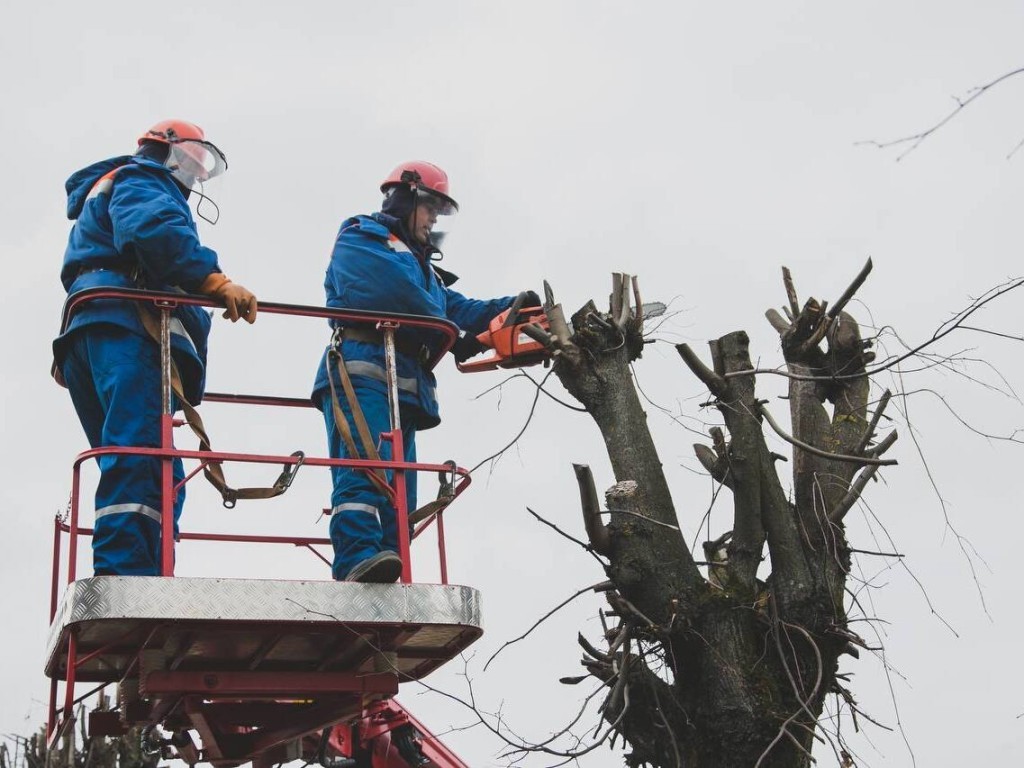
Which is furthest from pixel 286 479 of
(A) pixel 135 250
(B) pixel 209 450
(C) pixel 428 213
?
(C) pixel 428 213

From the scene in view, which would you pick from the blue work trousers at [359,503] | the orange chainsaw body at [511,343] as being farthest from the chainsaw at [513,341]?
the blue work trousers at [359,503]

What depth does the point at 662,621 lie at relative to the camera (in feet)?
17.4

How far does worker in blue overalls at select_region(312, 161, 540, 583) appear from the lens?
5.73m

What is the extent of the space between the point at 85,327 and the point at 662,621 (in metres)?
2.70

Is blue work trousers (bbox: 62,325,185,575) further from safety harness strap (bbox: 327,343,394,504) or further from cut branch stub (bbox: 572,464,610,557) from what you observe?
cut branch stub (bbox: 572,464,610,557)

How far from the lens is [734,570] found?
547 centimetres

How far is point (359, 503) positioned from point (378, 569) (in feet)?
1.69

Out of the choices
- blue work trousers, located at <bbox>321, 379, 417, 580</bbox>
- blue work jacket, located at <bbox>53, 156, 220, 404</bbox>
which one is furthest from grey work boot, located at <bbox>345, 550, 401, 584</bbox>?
blue work jacket, located at <bbox>53, 156, 220, 404</bbox>

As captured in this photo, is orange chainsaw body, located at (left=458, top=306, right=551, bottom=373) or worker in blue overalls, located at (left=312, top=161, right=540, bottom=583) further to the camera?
orange chainsaw body, located at (left=458, top=306, right=551, bottom=373)

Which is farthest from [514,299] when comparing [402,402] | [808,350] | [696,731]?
[696,731]

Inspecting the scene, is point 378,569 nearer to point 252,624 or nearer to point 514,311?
point 252,624

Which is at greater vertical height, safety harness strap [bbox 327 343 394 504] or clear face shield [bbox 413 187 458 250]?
clear face shield [bbox 413 187 458 250]

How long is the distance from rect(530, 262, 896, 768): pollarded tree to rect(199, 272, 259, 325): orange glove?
4.04 ft

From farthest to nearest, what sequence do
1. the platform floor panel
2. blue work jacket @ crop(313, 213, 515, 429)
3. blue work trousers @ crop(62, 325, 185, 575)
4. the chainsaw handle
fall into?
1. the chainsaw handle
2. blue work jacket @ crop(313, 213, 515, 429)
3. blue work trousers @ crop(62, 325, 185, 575)
4. the platform floor panel
